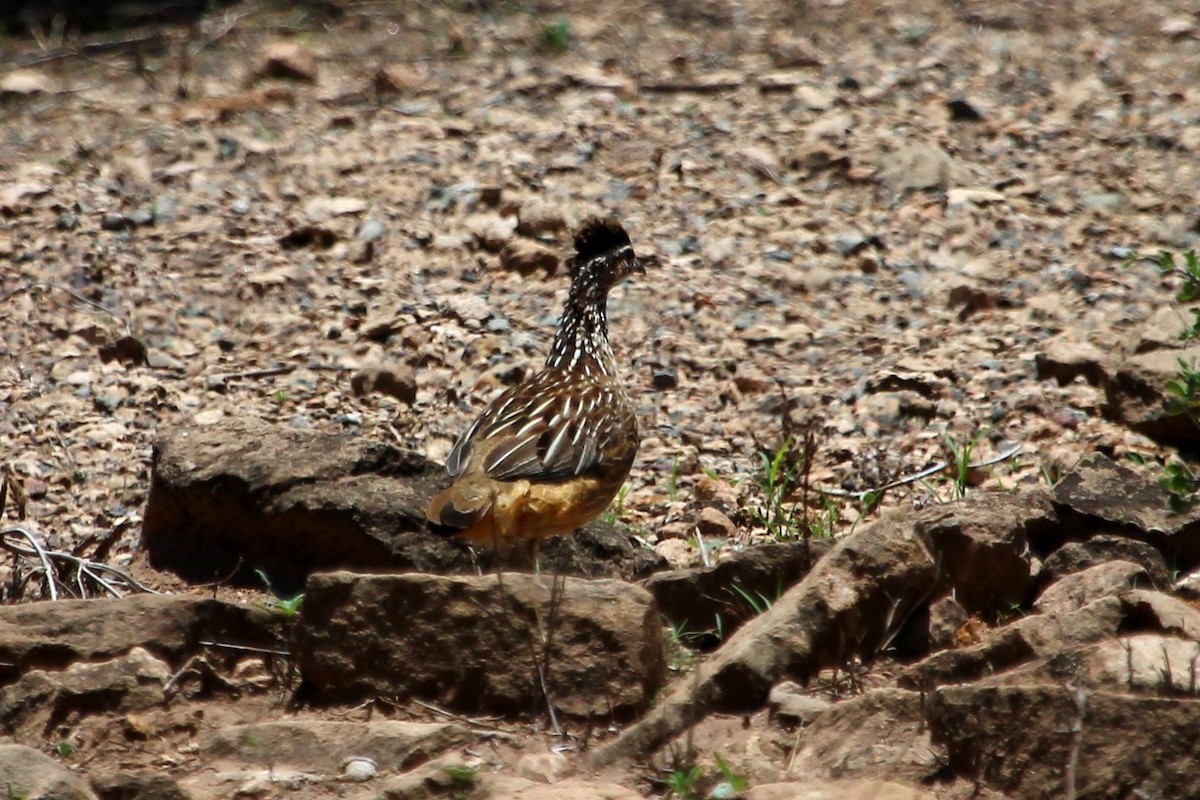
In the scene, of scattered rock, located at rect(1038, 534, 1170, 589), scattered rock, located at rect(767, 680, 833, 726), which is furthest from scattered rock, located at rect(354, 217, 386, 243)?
scattered rock, located at rect(767, 680, 833, 726)

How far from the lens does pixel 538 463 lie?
6.31 meters

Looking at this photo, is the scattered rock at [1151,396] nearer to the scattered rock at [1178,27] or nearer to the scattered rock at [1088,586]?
the scattered rock at [1088,586]

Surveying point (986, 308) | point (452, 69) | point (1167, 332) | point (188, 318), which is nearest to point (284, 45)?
point (452, 69)

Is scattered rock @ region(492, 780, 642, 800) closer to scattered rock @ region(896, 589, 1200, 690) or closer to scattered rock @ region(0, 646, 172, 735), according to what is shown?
scattered rock @ region(896, 589, 1200, 690)

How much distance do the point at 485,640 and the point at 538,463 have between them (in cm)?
165

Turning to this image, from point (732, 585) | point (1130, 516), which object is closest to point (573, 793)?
point (732, 585)

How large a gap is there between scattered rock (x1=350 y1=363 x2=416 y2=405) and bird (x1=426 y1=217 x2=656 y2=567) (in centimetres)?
110

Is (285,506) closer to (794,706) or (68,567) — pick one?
(68,567)

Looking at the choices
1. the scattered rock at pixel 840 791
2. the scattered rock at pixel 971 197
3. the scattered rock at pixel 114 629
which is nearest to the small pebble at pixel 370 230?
the scattered rock at pixel 971 197

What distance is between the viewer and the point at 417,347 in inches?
336

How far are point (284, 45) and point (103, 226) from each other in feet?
9.26

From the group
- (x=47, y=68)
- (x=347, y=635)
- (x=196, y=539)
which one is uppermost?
(x=47, y=68)

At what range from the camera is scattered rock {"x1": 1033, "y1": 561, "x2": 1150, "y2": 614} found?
5207 millimetres

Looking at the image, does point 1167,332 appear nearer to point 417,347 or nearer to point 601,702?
point 417,347
